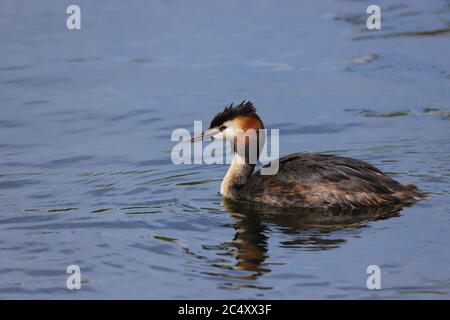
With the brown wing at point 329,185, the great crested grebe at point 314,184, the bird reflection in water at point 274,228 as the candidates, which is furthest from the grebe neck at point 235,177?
the brown wing at point 329,185

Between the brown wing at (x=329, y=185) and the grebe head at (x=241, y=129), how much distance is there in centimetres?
49

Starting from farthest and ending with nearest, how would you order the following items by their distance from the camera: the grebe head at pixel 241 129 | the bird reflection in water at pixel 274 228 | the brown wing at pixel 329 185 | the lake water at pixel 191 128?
the grebe head at pixel 241 129 → the brown wing at pixel 329 185 → the bird reflection in water at pixel 274 228 → the lake water at pixel 191 128

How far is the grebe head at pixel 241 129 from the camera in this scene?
10.4 m

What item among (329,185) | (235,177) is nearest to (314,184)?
(329,185)

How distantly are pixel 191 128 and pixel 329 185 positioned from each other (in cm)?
341

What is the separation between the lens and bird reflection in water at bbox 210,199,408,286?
8.52 meters

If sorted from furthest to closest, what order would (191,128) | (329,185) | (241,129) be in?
(191,128), (241,129), (329,185)

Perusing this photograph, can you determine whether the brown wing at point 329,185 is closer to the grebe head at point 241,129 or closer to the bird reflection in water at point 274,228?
the bird reflection in water at point 274,228

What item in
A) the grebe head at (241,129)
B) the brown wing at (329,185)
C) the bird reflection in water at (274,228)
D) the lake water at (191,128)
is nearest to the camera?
the lake water at (191,128)

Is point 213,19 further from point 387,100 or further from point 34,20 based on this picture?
point 387,100

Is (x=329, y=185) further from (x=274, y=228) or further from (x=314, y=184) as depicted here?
(x=274, y=228)

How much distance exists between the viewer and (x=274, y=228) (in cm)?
943

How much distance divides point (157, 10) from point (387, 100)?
17.4 ft

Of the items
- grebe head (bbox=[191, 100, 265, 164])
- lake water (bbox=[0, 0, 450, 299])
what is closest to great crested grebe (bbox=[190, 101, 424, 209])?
grebe head (bbox=[191, 100, 265, 164])
